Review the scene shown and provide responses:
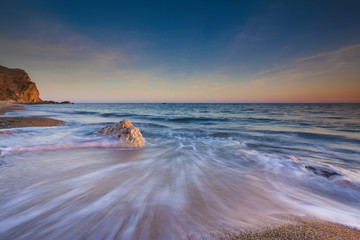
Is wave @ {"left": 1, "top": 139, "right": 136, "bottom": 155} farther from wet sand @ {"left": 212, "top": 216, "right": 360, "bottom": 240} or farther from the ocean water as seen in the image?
wet sand @ {"left": 212, "top": 216, "right": 360, "bottom": 240}

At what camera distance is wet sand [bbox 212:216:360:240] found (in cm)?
137

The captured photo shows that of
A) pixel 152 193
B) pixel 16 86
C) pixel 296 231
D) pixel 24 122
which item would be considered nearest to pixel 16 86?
pixel 16 86

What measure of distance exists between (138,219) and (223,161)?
271cm

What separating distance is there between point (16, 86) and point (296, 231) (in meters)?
90.0

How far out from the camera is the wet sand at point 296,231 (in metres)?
1.37

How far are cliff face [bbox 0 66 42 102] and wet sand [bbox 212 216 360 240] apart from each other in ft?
269

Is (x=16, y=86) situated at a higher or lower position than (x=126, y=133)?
higher

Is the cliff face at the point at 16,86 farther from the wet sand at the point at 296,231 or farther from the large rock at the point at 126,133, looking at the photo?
the wet sand at the point at 296,231

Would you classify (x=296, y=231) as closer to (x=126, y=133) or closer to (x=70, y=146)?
(x=126, y=133)

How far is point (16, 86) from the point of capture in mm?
61125

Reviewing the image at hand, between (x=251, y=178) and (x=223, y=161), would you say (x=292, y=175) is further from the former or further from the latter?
(x=223, y=161)

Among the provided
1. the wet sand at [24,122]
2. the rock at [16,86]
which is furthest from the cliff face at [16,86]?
the wet sand at [24,122]

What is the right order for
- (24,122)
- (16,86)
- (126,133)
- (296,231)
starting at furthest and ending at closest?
(16,86) < (24,122) < (126,133) < (296,231)

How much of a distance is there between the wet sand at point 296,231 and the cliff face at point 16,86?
8208 centimetres
